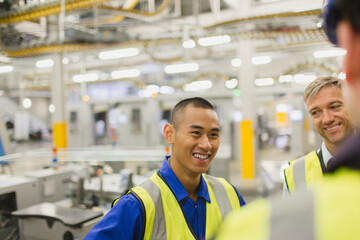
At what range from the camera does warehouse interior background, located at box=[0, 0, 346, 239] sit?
3.88 metres

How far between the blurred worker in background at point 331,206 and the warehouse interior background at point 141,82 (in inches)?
82.8

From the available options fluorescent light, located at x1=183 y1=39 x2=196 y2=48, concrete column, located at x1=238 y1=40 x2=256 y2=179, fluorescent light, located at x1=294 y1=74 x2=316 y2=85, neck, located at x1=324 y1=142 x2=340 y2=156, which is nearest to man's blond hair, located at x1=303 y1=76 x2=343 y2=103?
neck, located at x1=324 y1=142 x2=340 y2=156

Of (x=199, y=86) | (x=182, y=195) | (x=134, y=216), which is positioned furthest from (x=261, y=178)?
(x=199, y=86)

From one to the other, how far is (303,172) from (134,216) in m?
1.14

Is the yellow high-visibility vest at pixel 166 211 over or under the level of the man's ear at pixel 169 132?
under

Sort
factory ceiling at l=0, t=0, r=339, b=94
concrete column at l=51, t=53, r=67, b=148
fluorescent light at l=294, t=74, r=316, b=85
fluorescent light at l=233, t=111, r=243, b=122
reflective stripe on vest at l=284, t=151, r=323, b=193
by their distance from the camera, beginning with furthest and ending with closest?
fluorescent light at l=294, t=74, r=316, b=85, fluorescent light at l=233, t=111, r=243, b=122, concrete column at l=51, t=53, r=67, b=148, factory ceiling at l=0, t=0, r=339, b=94, reflective stripe on vest at l=284, t=151, r=323, b=193

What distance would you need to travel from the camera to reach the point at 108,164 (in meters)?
5.28

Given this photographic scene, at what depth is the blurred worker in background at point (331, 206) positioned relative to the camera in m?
0.35

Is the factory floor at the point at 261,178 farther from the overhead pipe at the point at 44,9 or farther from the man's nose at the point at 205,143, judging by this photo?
the overhead pipe at the point at 44,9

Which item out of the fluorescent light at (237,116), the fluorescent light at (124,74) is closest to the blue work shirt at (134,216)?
the fluorescent light at (237,116)

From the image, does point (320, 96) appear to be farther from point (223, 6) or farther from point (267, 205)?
point (223, 6)

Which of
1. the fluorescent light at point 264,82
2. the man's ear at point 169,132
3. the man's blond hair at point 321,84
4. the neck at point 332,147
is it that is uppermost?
the fluorescent light at point 264,82

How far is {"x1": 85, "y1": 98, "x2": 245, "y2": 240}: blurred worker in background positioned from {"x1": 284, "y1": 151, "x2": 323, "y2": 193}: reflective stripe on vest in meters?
0.41

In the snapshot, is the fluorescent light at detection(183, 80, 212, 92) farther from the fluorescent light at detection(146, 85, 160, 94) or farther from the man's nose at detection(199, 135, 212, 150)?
the man's nose at detection(199, 135, 212, 150)
